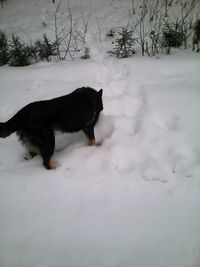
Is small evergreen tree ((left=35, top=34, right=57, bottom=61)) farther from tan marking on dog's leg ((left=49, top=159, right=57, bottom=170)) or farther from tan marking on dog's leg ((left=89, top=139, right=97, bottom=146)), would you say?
tan marking on dog's leg ((left=49, top=159, right=57, bottom=170))

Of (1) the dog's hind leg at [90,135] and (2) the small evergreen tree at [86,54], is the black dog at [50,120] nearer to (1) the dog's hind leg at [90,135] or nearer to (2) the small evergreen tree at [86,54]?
(1) the dog's hind leg at [90,135]

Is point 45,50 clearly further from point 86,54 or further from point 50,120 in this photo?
point 50,120

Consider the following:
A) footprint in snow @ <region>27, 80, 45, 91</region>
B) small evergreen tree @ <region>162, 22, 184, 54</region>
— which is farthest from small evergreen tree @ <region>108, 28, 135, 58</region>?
footprint in snow @ <region>27, 80, 45, 91</region>

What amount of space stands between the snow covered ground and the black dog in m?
0.29

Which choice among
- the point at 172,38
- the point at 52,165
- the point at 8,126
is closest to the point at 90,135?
the point at 52,165

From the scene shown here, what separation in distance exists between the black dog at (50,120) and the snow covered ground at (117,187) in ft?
0.96

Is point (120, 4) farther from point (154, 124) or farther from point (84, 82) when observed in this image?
point (154, 124)

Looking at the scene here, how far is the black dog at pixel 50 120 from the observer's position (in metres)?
3.05

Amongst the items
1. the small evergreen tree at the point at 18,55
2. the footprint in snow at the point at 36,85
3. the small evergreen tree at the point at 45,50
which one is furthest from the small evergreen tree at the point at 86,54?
the footprint in snow at the point at 36,85

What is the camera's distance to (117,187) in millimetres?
2865

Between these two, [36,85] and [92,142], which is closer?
[92,142]

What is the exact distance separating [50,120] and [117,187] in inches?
43.7

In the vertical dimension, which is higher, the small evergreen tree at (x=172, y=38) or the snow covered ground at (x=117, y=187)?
the small evergreen tree at (x=172, y=38)

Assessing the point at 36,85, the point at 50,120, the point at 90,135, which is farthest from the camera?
the point at 36,85
